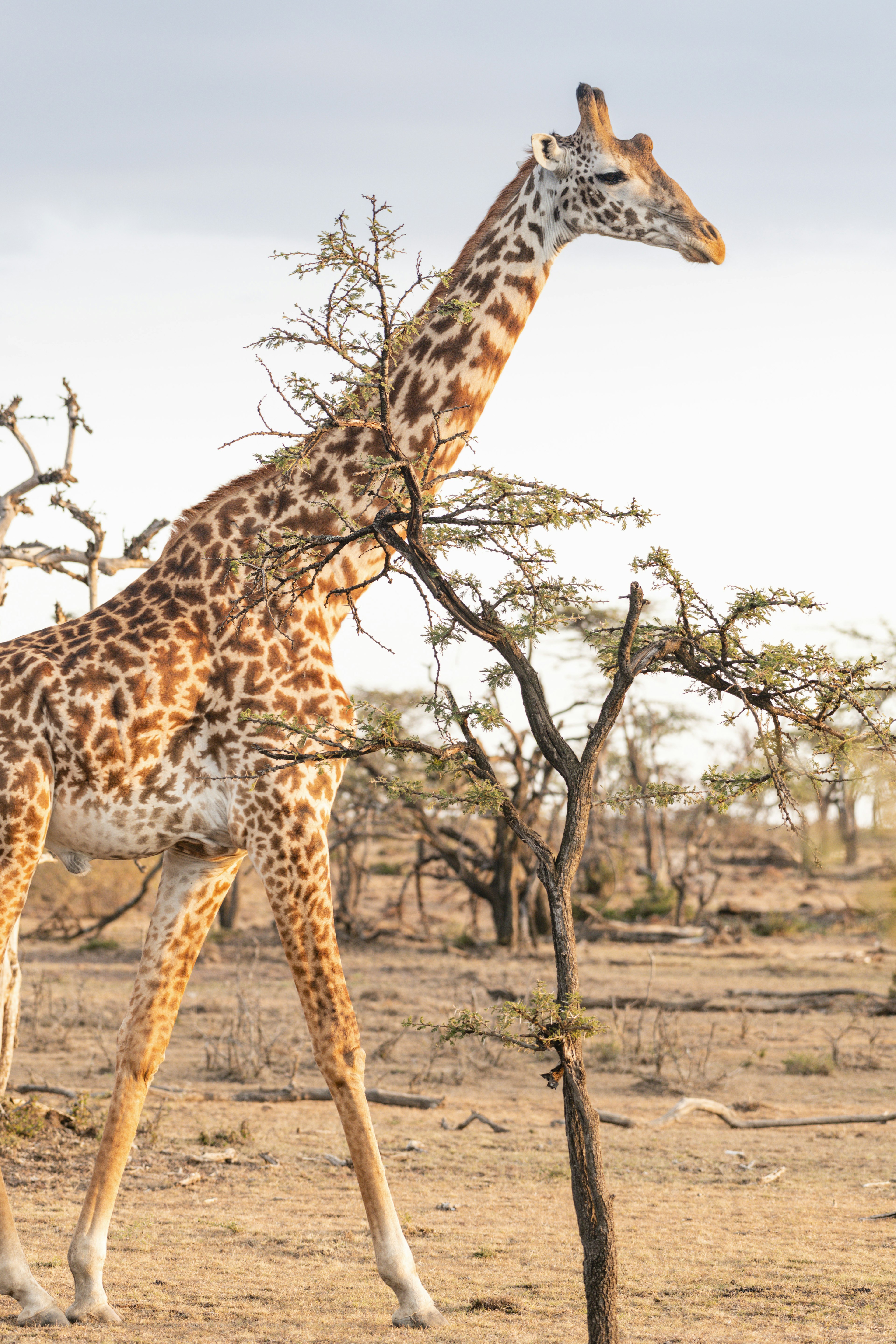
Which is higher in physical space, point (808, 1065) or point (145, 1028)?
point (145, 1028)

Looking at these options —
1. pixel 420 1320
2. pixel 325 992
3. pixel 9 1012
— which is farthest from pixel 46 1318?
pixel 9 1012

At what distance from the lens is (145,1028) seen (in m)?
5.58

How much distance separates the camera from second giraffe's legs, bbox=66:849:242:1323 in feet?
17.1

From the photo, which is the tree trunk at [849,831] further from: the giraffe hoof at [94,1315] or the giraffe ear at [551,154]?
the giraffe hoof at [94,1315]

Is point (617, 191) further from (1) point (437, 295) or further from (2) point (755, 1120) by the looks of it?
(2) point (755, 1120)

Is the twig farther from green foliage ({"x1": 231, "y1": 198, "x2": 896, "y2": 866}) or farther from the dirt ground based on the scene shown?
green foliage ({"x1": 231, "y1": 198, "x2": 896, "y2": 866})

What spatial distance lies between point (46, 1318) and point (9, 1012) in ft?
8.96

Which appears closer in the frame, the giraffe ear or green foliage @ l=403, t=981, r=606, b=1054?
green foliage @ l=403, t=981, r=606, b=1054

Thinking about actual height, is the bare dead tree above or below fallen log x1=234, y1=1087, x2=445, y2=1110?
above

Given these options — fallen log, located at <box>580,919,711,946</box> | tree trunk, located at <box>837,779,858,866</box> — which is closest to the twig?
fallen log, located at <box>580,919,711,946</box>

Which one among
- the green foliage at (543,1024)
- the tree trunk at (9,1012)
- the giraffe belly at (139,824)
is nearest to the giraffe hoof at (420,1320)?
the green foliage at (543,1024)

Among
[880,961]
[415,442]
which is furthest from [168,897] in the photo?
[880,961]

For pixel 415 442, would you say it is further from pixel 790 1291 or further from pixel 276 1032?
pixel 276 1032

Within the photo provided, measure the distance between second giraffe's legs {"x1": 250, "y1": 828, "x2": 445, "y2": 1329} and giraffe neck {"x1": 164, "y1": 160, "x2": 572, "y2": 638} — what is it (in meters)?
1.03
